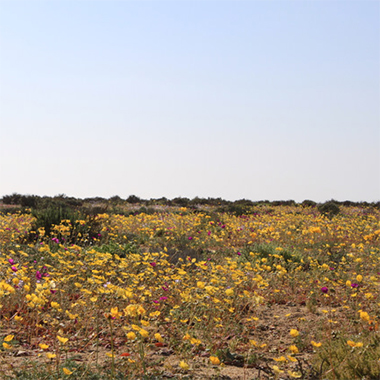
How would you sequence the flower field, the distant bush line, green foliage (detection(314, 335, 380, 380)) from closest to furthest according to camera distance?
green foliage (detection(314, 335, 380, 380)), the flower field, the distant bush line

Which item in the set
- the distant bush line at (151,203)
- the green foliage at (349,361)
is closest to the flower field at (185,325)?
the green foliage at (349,361)

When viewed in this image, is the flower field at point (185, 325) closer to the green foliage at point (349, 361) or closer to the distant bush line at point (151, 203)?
the green foliage at point (349, 361)

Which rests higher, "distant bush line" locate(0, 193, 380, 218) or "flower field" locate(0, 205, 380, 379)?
"distant bush line" locate(0, 193, 380, 218)

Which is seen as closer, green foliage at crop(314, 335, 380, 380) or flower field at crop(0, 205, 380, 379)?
green foliage at crop(314, 335, 380, 380)

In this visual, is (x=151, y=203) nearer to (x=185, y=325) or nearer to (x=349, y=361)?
(x=185, y=325)

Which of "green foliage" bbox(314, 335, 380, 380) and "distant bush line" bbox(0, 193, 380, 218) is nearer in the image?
"green foliage" bbox(314, 335, 380, 380)

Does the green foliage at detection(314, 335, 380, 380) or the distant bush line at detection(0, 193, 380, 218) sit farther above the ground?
the distant bush line at detection(0, 193, 380, 218)

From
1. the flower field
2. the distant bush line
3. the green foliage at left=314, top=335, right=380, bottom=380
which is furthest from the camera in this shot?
the distant bush line

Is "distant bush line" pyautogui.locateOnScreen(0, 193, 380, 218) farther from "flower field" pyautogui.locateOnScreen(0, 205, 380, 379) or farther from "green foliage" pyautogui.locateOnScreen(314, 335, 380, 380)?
"green foliage" pyautogui.locateOnScreen(314, 335, 380, 380)

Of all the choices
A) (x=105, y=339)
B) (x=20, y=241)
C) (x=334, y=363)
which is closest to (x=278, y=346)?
(x=334, y=363)

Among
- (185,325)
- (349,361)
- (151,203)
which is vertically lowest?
(185,325)

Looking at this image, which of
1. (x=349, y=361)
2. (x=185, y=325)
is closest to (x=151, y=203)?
(x=185, y=325)

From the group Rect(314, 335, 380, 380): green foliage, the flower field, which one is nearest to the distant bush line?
the flower field

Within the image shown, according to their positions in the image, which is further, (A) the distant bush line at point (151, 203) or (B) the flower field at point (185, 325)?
(A) the distant bush line at point (151, 203)
